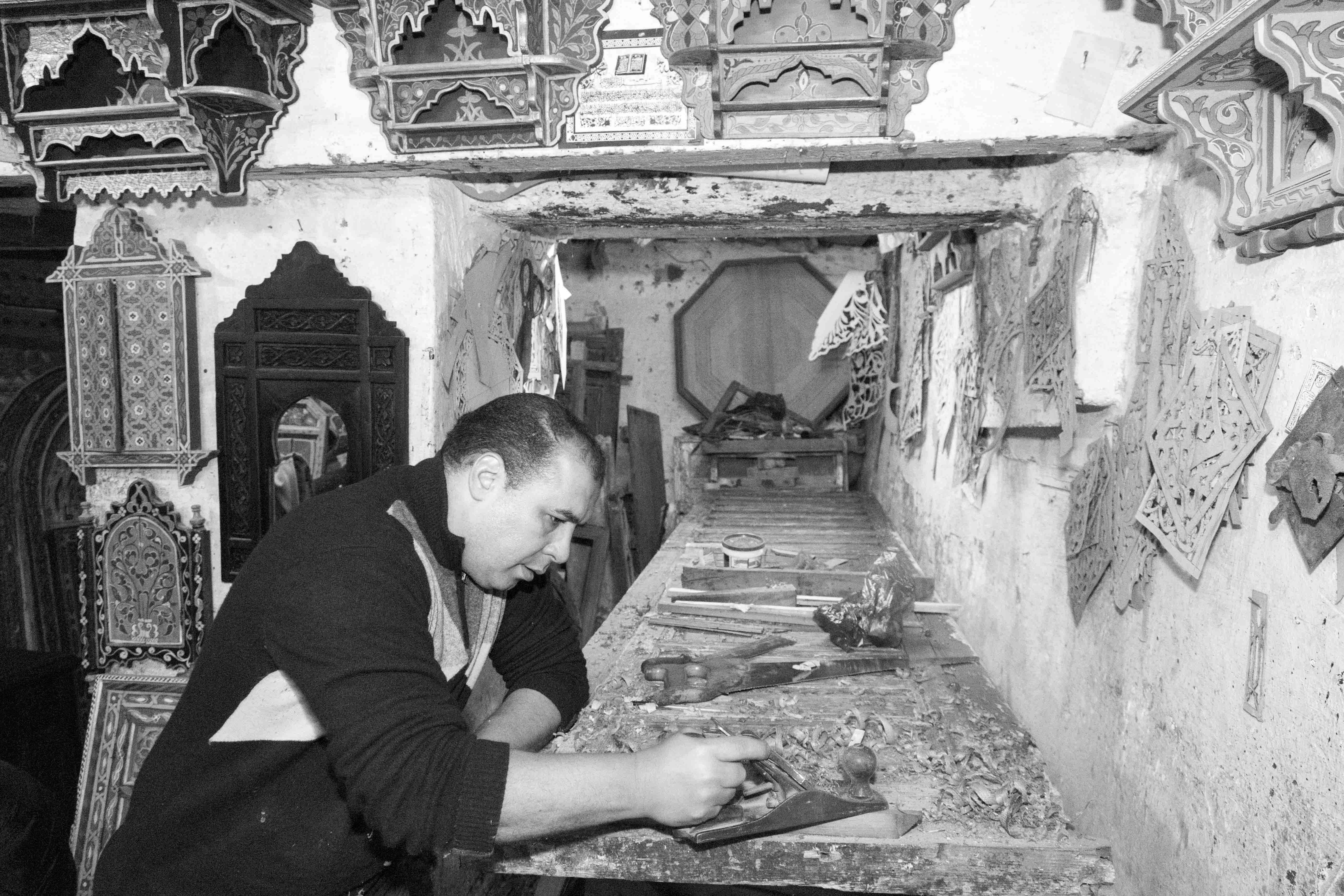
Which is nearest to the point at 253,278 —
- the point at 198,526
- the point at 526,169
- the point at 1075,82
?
the point at 198,526

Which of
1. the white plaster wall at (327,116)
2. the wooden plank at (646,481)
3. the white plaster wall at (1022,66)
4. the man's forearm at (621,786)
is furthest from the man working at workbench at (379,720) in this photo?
the wooden plank at (646,481)

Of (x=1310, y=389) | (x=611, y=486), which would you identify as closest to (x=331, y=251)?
(x=1310, y=389)

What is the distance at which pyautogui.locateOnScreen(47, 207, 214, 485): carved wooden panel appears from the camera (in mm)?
2947

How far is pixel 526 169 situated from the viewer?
2619mm

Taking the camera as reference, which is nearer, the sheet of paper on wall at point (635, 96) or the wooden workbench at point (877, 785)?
the wooden workbench at point (877, 785)

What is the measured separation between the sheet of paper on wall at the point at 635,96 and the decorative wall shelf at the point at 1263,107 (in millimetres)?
1162

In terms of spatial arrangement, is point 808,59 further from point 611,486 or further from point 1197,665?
point 611,486

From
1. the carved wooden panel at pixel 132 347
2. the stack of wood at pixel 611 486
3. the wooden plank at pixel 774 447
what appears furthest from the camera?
the wooden plank at pixel 774 447

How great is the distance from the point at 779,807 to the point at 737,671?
941 mm

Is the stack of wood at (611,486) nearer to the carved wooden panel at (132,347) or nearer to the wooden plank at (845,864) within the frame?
the carved wooden panel at (132,347)

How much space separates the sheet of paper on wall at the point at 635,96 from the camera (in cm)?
243

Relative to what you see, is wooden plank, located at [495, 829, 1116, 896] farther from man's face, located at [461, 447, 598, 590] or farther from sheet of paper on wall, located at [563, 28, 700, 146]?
sheet of paper on wall, located at [563, 28, 700, 146]

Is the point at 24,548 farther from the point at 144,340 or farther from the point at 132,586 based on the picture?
the point at 144,340

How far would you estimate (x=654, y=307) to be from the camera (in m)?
8.77
